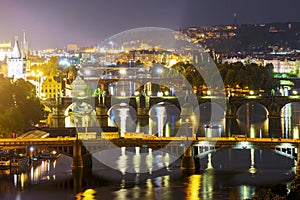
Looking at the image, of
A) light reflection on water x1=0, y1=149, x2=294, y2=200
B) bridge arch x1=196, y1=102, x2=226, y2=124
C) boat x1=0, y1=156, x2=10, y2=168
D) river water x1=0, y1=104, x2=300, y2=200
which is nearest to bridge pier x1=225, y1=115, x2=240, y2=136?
bridge arch x1=196, y1=102, x2=226, y2=124

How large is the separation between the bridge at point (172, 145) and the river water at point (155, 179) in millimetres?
391

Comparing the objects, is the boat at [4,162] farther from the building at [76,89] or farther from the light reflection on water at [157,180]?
the building at [76,89]

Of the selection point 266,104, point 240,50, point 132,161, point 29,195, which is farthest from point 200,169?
point 240,50

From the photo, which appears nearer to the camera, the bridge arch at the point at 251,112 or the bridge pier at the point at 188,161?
the bridge pier at the point at 188,161

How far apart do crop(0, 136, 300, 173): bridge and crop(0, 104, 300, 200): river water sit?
39 cm

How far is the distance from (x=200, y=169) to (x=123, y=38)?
7172 centimetres

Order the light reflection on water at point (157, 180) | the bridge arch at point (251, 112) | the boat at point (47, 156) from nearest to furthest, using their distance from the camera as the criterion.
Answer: the light reflection on water at point (157, 180)
the boat at point (47, 156)
the bridge arch at point (251, 112)

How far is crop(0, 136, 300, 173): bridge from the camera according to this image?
885 inches

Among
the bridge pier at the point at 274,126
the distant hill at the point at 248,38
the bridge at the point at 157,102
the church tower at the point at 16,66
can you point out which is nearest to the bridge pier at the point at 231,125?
the bridge at the point at 157,102

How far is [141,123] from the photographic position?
36469 mm

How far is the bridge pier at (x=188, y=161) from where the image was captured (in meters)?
22.5

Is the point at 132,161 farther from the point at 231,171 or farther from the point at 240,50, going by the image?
the point at 240,50

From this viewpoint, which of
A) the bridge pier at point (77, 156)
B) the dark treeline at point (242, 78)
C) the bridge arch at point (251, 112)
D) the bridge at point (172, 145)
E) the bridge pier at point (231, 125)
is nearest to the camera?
the bridge at point (172, 145)

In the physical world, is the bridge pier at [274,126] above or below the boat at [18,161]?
above
